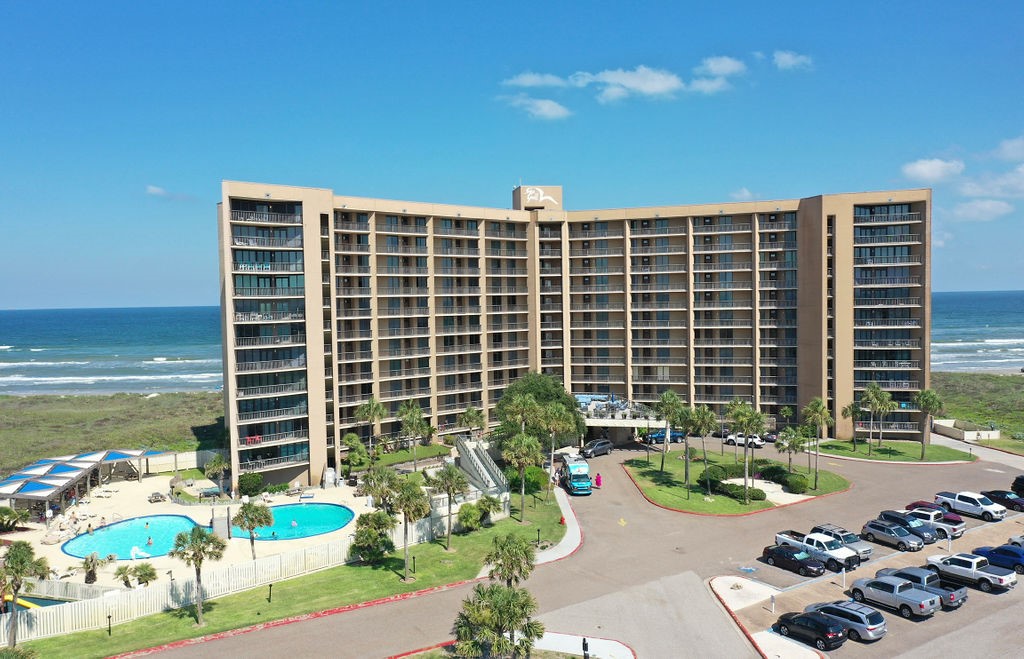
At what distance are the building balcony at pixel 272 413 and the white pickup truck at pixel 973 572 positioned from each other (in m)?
49.0

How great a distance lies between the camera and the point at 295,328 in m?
60.5

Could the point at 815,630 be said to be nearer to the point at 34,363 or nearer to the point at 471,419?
the point at 471,419

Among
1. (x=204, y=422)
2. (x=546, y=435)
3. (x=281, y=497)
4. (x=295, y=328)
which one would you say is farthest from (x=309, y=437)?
(x=204, y=422)

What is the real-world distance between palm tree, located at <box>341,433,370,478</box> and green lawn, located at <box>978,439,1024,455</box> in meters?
64.9

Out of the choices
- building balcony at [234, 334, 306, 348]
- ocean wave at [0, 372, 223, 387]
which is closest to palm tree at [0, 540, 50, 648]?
building balcony at [234, 334, 306, 348]

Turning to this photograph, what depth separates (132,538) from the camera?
49031 mm

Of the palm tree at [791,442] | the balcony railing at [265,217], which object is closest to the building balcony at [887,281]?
the palm tree at [791,442]

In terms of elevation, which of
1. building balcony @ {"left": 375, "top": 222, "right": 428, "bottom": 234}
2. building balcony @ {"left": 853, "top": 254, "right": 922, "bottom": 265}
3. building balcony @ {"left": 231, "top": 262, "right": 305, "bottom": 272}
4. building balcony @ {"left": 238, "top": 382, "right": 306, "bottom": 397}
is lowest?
building balcony @ {"left": 238, "top": 382, "right": 306, "bottom": 397}

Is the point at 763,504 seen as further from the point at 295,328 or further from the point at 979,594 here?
the point at 295,328

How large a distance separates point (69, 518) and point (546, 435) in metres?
38.6

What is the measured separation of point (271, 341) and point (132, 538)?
734 inches

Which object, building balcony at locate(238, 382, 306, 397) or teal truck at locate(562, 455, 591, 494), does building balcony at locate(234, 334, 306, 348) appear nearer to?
building balcony at locate(238, 382, 306, 397)

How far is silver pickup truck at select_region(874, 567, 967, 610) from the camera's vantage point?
33594 millimetres

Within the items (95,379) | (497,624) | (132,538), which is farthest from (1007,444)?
(95,379)
